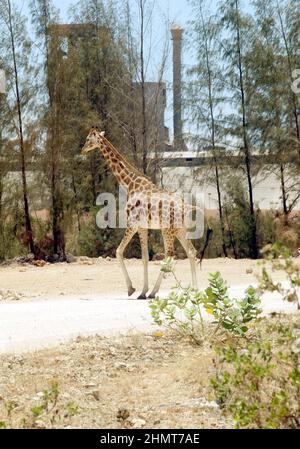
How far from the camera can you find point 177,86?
763 inches

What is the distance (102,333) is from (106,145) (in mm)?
4655

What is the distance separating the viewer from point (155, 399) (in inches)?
218

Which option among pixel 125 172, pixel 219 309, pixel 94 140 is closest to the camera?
pixel 219 309

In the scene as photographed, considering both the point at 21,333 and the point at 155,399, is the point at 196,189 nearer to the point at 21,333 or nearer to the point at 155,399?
the point at 21,333

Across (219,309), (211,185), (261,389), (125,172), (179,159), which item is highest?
(179,159)

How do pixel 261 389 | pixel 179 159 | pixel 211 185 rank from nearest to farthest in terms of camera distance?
pixel 261 389, pixel 179 159, pixel 211 185

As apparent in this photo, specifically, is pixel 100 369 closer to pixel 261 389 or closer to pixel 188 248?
pixel 261 389

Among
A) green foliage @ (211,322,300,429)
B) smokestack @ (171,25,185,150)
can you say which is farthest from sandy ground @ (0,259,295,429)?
smokestack @ (171,25,185,150)

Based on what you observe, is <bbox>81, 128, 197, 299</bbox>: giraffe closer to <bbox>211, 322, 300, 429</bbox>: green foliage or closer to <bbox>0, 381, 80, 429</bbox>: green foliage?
<bbox>0, 381, 80, 429</bbox>: green foliage

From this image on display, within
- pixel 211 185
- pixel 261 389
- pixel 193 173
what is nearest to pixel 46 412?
pixel 261 389

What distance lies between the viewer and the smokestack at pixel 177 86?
19.5m

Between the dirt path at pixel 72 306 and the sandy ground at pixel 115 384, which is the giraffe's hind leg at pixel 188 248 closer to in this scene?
the dirt path at pixel 72 306

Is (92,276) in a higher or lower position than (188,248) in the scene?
lower
